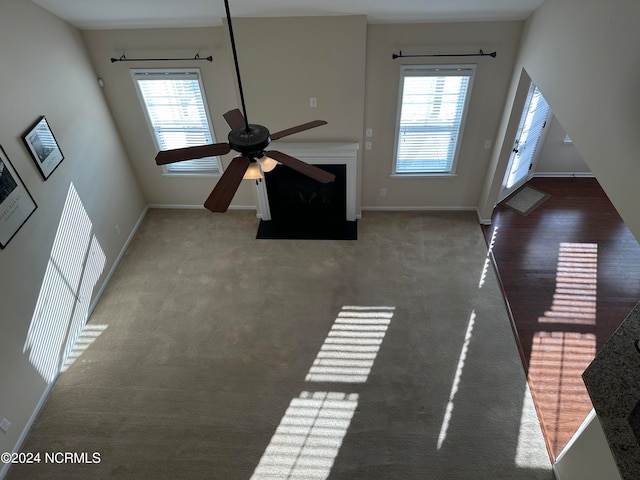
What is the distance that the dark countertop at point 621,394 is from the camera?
2014 millimetres

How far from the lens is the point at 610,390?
2.22 meters

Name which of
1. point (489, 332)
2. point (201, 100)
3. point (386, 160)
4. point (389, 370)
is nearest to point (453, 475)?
point (389, 370)

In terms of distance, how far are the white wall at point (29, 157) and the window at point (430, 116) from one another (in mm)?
3547

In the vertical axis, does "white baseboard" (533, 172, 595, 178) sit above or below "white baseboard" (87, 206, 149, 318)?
above

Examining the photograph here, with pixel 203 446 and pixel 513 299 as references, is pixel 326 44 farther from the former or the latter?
pixel 203 446

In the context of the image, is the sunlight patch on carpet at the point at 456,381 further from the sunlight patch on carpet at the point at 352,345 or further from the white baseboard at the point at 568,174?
the white baseboard at the point at 568,174

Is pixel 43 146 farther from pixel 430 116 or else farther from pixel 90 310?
pixel 430 116

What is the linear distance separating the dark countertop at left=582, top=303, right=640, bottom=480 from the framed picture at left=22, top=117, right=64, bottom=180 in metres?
4.67

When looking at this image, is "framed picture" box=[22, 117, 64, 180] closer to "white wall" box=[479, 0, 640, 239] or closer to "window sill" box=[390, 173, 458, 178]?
"window sill" box=[390, 173, 458, 178]

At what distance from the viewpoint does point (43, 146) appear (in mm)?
4078

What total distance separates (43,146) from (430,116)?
13.6ft

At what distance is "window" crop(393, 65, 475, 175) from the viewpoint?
475 centimetres

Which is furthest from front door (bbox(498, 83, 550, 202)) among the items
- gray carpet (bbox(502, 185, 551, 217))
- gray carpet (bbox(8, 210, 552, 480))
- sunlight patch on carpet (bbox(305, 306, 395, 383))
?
sunlight patch on carpet (bbox(305, 306, 395, 383))

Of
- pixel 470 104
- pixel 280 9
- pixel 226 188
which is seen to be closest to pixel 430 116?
pixel 470 104
